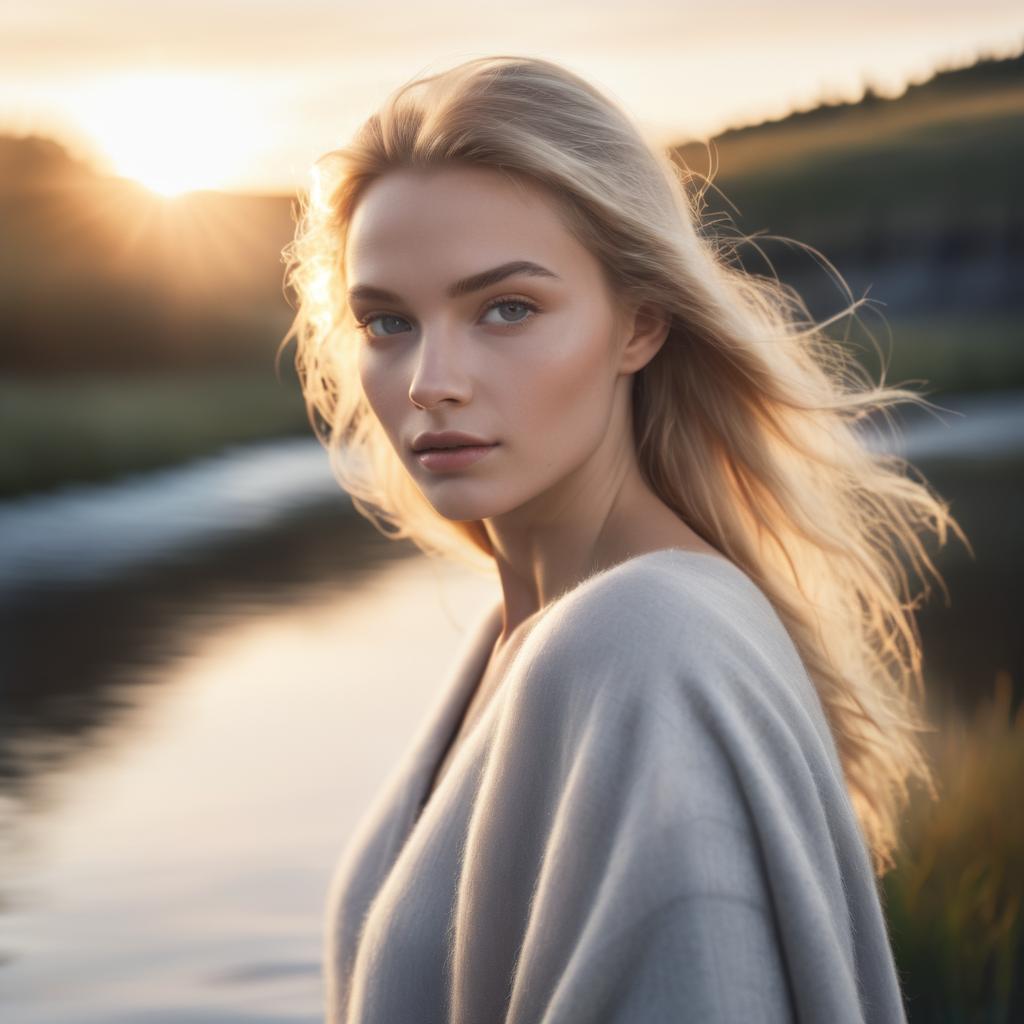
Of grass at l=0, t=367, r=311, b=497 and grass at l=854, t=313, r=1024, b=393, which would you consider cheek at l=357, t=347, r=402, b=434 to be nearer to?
grass at l=0, t=367, r=311, b=497

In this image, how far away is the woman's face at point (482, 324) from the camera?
1.39 metres

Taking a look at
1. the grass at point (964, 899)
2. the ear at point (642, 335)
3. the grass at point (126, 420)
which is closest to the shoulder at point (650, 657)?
the ear at point (642, 335)

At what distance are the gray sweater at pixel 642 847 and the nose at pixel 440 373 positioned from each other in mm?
252

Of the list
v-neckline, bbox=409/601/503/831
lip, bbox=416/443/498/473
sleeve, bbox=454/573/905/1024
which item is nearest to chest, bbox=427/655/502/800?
v-neckline, bbox=409/601/503/831

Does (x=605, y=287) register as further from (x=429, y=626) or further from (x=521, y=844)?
(x=429, y=626)

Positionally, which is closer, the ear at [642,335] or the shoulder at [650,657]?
the shoulder at [650,657]

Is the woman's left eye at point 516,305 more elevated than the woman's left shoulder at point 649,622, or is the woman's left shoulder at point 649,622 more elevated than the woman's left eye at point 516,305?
the woman's left eye at point 516,305

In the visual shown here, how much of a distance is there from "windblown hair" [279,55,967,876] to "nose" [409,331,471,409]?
0.55 ft

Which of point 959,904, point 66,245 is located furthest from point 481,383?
point 66,245

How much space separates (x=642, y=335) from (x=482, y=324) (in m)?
0.22

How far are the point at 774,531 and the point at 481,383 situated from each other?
407mm

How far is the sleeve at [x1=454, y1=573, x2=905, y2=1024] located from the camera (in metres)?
1.07

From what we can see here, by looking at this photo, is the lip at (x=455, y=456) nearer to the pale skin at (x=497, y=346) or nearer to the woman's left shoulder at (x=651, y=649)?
the pale skin at (x=497, y=346)

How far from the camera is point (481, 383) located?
55.1 inches
